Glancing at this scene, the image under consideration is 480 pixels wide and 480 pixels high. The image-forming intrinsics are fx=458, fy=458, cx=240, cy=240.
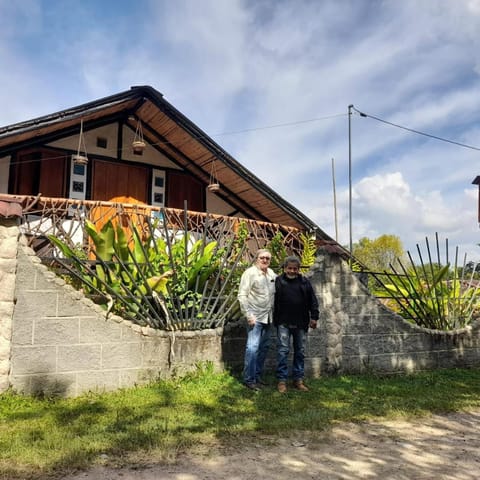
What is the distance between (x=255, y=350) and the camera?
5215 mm

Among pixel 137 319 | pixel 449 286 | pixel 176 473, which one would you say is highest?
pixel 449 286

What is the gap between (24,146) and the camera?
990 centimetres

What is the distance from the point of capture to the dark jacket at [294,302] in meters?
5.35

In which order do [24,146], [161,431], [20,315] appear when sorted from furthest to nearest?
[24,146] → [20,315] → [161,431]

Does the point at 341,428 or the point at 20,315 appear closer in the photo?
the point at 341,428

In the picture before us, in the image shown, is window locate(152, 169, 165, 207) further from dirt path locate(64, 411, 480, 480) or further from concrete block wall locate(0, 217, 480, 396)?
dirt path locate(64, 411, 480, 480)

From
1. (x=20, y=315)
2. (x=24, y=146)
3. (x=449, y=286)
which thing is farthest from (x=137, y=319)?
(x=24, y=146)

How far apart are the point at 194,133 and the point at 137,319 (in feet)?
21.4

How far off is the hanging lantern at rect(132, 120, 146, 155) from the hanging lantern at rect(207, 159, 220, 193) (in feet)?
6.10

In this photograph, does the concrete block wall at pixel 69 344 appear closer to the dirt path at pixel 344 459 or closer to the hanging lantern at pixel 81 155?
the dirt path at pixel 344 459

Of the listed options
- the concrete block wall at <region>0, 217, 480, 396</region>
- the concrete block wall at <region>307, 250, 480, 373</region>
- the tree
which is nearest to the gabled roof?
the concrete block wall at <region>307, 250, 480, 373</region>

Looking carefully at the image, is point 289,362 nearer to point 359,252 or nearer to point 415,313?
point 415,313

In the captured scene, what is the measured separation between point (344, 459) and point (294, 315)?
2.16 m

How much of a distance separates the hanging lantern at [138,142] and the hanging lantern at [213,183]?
1.86m
